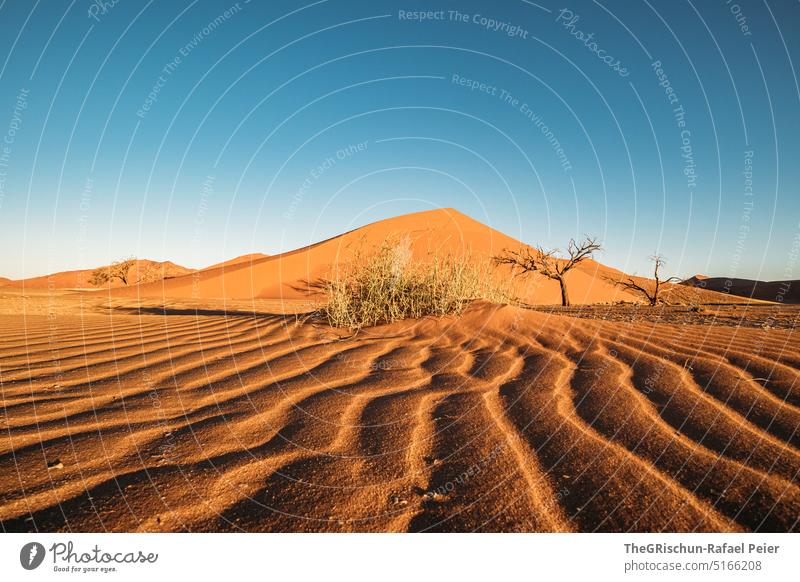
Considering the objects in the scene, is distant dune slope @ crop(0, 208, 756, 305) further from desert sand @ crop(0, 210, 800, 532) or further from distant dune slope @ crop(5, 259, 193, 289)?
desert sand @ crop(0, 210, 800, 532)

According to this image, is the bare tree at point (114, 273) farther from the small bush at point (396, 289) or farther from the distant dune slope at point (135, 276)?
the small bush at point (396, 289)

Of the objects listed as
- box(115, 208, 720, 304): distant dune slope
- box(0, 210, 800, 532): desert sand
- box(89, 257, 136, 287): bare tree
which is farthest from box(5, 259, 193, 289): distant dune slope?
box(0, 210, 800, 532): desert sand

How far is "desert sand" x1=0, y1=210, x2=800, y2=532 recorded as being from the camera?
4.83 ft

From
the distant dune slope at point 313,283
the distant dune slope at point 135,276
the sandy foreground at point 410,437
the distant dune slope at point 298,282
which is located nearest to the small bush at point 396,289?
the sandy foreground at point 410,437

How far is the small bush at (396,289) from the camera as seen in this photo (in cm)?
502

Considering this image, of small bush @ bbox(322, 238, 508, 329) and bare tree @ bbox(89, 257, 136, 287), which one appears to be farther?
bare tree @ bbox(89, 257, 136, 287)

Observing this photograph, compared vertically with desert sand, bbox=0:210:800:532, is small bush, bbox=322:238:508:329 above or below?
above

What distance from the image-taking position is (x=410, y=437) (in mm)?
2053

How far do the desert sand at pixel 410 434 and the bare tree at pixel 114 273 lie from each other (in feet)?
109

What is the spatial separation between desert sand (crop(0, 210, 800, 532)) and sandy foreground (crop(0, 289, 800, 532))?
0.04 feet

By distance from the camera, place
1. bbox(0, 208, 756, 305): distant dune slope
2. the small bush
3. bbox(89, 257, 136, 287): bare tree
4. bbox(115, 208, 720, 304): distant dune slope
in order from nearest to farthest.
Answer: the small bush → bbox(0, 208, 756, 305): distant dune slope → bbox(115, 208, 720, 304): distant dune slope → bbox(89, 257, 136, 287): bare tree

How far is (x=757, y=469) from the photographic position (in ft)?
5.52

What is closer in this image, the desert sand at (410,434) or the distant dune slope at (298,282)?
the desert sand at (410,434)

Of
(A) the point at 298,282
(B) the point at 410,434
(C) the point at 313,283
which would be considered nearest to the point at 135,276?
(A) the point at 298,282
